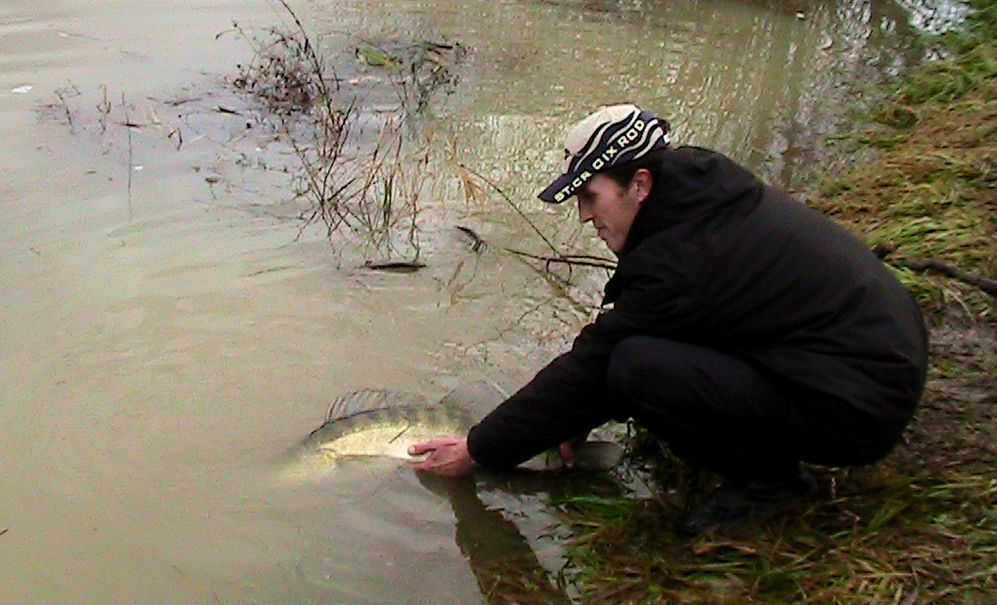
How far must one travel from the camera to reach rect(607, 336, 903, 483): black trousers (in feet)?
8.82

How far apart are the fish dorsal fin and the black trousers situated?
147cm

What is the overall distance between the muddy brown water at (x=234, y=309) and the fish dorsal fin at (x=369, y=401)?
80 millimetres

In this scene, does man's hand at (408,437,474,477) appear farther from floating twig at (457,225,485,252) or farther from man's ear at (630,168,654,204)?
floating twig at (457,225,485,252)

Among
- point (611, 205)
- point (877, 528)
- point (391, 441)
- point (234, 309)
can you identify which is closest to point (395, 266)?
point (234, 309)

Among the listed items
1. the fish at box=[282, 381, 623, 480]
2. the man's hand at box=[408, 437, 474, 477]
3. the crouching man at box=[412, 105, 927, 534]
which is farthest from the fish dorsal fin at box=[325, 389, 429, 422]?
the crouching man at box=[412, 105, 927, 534]

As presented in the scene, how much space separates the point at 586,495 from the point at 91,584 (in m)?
1.71

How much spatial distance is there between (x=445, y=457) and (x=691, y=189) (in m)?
1.43

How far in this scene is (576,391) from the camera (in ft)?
9.63

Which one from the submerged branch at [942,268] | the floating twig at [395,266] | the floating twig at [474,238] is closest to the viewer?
the submerged branch at [942,268]

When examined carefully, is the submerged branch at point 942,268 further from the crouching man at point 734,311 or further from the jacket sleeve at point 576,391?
the jacket sleeve at point 576,391

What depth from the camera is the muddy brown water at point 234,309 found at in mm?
3301

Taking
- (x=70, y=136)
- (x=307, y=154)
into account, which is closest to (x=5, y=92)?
(x=70, y=136)

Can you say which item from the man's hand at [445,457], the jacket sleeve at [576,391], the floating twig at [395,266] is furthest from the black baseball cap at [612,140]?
the floating twig at [395,266]

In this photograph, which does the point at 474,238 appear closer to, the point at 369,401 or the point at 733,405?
the point at 369,401
